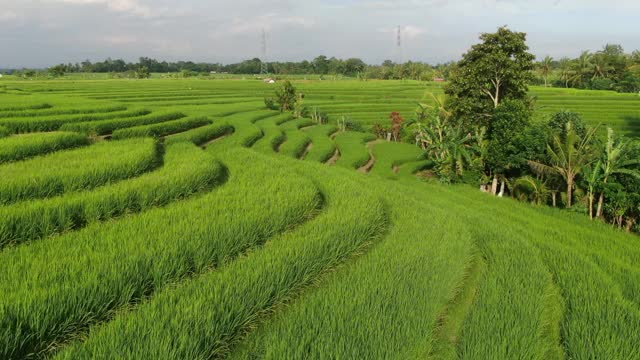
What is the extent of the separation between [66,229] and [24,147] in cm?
431

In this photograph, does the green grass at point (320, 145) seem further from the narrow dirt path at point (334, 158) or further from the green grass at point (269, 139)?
the green grass at point (269, 139)

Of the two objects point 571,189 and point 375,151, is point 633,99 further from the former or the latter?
point 571,189

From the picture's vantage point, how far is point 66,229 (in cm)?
599

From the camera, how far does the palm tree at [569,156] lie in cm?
1202

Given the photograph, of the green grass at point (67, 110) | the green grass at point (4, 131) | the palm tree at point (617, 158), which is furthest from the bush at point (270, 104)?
the palm tree at point (617, 158)

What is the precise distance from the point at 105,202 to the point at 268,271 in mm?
3417

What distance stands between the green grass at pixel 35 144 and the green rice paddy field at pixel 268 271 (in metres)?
0.04

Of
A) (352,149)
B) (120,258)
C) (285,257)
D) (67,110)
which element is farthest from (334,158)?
(120,258)

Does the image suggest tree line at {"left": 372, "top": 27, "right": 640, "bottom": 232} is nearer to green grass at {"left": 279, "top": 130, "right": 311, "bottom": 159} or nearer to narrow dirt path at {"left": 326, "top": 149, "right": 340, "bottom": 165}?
narrow dirt path at {"left": 326, "top": 149, "right": 340, "bottom": 165}

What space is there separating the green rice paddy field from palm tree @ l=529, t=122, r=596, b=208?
10.7 ft

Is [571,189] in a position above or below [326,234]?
below

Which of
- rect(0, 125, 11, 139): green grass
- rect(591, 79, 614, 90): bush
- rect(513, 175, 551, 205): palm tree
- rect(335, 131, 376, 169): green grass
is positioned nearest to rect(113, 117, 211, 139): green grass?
rect(0, 125, 11, 139): green grass

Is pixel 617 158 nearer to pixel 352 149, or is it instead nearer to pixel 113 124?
pixel 352 149

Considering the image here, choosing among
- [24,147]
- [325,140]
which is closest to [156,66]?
[325,140]
